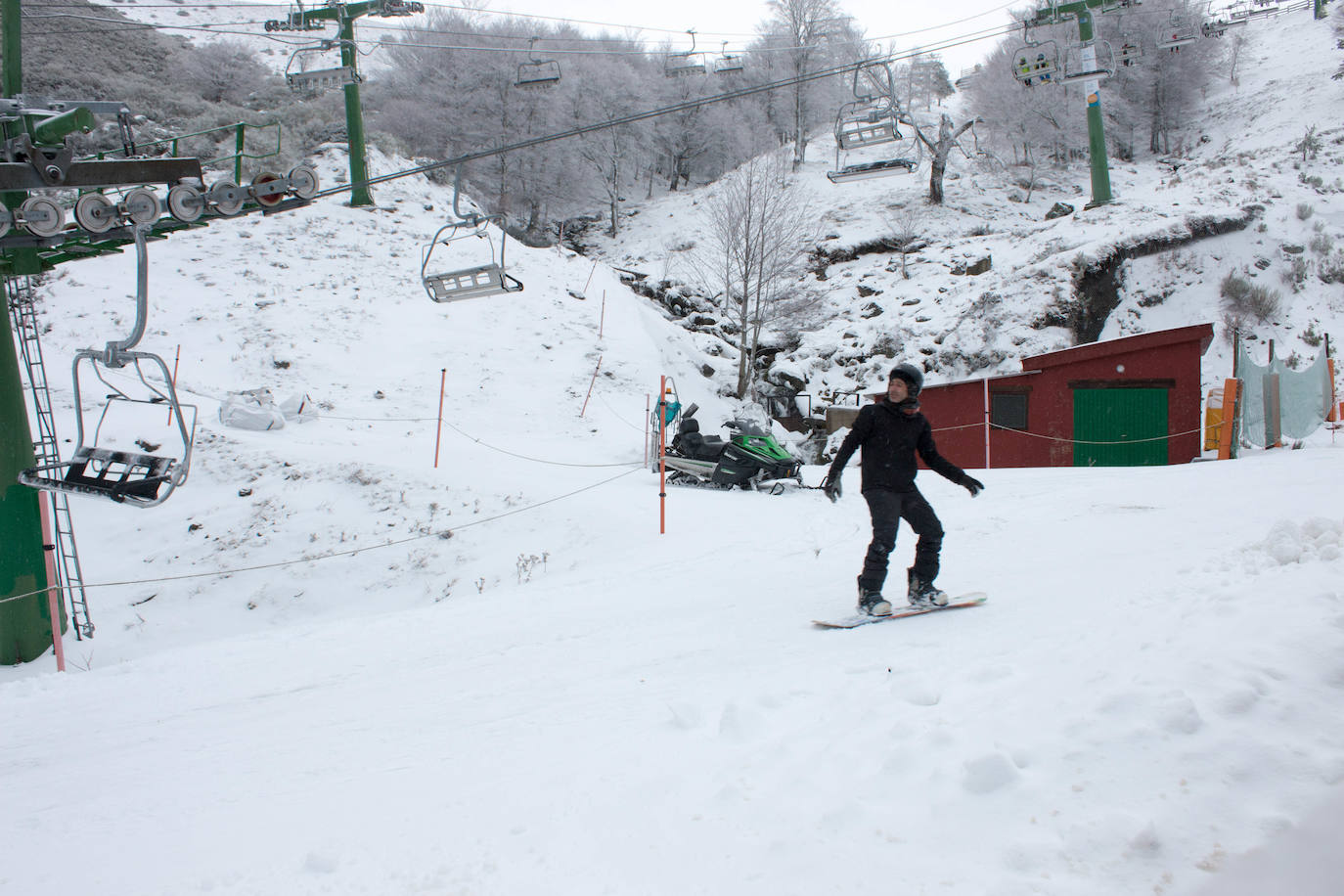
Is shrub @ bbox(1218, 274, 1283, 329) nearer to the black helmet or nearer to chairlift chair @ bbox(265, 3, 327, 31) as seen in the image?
the black helmet

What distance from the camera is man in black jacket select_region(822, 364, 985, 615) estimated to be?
5.11 metres

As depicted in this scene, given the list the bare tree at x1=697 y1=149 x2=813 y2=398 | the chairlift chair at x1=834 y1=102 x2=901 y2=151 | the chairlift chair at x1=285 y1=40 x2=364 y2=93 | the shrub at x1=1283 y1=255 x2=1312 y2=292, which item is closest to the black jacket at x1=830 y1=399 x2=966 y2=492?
the chairlift chair at x1=834 y1=102 x2=901 y2=151

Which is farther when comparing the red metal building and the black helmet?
the red metal building

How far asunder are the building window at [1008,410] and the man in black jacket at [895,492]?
13.5m

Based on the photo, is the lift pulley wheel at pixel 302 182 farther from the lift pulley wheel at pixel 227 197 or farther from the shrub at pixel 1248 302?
the shrub at pixel 1248 302

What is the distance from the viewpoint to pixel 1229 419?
13.5m

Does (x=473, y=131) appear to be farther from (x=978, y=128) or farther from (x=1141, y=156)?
(x=1141, y=156)

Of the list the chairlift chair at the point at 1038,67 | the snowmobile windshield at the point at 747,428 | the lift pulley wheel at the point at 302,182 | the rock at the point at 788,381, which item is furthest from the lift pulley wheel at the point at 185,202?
the rock at the point at 788,381

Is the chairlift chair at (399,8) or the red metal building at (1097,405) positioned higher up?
the chairlift chair at (399,8)

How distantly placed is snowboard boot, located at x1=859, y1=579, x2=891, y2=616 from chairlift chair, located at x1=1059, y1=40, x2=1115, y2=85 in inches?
793

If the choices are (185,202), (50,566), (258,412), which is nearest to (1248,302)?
(185,202)

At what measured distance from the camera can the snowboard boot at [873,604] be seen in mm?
5039

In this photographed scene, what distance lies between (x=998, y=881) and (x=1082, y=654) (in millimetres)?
1878

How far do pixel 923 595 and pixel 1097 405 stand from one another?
13.4 m
